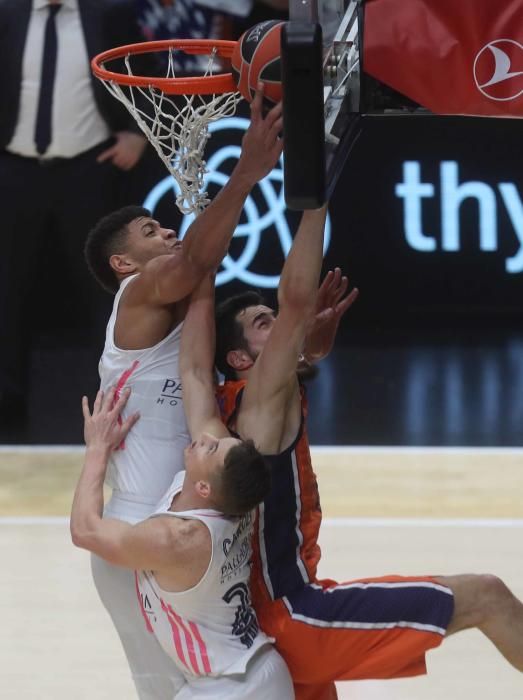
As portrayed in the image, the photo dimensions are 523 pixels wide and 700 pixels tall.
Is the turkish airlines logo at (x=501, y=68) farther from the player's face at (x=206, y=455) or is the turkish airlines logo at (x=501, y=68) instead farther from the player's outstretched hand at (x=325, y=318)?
the player's face at (x=206, y=455)

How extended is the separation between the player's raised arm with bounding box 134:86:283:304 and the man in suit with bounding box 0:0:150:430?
4430 mm

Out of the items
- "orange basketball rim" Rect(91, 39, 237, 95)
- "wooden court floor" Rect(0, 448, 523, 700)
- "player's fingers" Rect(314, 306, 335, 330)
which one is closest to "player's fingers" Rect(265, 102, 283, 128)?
"orange basketball rim" Rect(91, 39, 237, 95)

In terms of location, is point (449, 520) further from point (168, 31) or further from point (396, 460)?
point (168, 31)

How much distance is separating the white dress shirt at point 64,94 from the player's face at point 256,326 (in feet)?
15.5

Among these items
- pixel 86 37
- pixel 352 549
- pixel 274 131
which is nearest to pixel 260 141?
pixel 274 131

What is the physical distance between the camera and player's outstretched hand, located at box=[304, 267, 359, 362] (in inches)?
205

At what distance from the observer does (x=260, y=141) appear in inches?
171

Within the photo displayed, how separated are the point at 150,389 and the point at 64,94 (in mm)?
4864

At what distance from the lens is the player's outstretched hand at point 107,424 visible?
185 inches

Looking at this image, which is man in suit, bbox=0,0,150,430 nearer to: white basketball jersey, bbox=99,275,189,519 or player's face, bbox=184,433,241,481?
white basketball jersey, bbox=99,275,189,519

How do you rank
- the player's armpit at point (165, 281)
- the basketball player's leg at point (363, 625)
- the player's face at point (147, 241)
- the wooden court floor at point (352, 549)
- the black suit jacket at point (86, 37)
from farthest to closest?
the black suit jacket at point (86, 37), the wooden court floor at point (352, 549), the player's face at point (147, 241), the player's armpit at point (165, 281), the basketball player's leg at point (363, 625)

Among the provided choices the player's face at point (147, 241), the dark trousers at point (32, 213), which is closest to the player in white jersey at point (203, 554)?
the player's face at point (147, 241)

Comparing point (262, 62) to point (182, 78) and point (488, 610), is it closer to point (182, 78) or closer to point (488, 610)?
point (182, 78)

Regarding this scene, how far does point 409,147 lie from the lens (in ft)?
33.0
